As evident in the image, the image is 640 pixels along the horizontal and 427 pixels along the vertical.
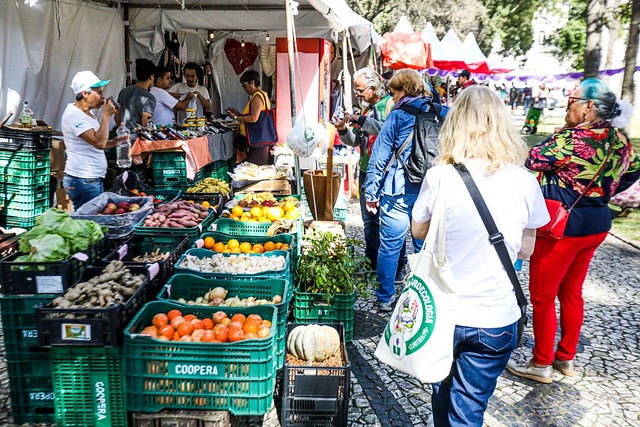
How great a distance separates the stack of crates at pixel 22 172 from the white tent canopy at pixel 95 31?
1.24m

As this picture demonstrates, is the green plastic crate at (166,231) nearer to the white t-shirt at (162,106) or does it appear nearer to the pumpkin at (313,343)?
the pumpkin at (313,343)

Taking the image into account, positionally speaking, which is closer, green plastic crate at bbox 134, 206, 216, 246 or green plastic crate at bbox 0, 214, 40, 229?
green plastic crate at bbox 134, 206, 216, 246

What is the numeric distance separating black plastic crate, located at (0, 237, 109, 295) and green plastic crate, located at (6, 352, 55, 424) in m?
0.38

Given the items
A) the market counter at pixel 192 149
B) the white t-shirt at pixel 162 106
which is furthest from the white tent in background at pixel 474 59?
the white t-shirt at pixel 162 106

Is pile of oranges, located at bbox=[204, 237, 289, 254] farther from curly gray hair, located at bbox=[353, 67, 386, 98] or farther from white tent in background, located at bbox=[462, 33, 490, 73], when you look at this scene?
white tent in background, located at bbox=[462, 33, 490, 73]

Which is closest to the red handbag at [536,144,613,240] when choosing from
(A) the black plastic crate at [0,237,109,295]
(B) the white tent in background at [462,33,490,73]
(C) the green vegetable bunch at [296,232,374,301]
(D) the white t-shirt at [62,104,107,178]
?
(C) the green vegetable bunch at [296,232,374,301]

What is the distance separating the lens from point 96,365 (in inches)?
114

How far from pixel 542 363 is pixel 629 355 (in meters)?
1.11

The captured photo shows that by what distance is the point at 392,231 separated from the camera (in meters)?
4.95

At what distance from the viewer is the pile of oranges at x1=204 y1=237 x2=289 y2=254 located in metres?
4.54

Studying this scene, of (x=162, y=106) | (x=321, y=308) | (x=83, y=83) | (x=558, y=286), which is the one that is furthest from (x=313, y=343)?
(x=162, y=106)

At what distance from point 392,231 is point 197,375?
2612mm

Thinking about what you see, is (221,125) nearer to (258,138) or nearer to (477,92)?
(258,138)

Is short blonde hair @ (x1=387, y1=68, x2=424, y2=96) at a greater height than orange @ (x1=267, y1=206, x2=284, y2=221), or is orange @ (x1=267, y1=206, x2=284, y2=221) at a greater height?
short blonde hair @ (x1=387, y1=68, x2=424, y2=96)
